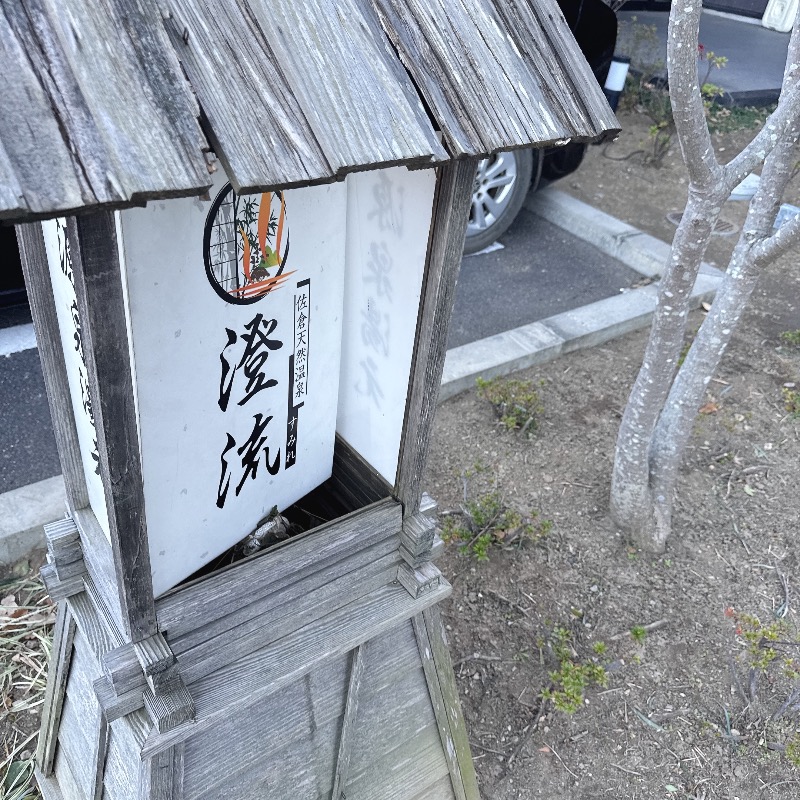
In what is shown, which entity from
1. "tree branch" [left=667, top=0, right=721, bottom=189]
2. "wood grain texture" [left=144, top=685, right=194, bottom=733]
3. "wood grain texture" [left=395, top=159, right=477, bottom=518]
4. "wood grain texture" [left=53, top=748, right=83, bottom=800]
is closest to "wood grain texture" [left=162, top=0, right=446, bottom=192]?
"wood grain texture" [left=395, top=159, right=477, bottom=518]

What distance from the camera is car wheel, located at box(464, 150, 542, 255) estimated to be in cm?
495

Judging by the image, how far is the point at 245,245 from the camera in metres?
1.22

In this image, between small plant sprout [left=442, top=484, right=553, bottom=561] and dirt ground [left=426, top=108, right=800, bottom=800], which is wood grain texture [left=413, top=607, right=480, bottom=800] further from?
small plant sprout [left=442, top=484, right=553, bottom=561]

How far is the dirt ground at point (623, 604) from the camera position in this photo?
233 cm

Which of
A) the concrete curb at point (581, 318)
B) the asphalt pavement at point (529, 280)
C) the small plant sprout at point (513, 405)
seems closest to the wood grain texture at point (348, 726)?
the small plant sprout at point (513, 405)

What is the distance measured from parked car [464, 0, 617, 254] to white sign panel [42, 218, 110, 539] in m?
3.83

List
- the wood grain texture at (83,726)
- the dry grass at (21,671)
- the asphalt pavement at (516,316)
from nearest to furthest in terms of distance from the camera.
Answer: the wood grain texture at (83,726), the dry grass at (21,671), the asphalt pavement at (516,316)

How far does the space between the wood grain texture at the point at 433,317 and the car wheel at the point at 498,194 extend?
358 centimetres

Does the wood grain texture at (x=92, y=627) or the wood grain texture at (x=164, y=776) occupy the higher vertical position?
the wood grain texture at (x=92, y=627)

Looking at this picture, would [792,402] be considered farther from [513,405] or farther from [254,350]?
[254,350]

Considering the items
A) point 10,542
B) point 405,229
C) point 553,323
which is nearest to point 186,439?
point 405,229

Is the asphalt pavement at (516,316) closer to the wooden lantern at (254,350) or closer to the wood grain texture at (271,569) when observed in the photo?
the wooden lantern at (254,350)

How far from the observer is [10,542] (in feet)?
8.60

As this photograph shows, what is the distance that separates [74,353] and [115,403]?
35 cm
